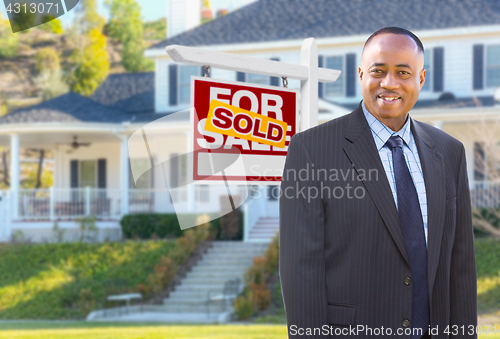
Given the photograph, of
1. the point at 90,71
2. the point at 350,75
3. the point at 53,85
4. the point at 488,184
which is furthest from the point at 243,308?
the point at 90,71

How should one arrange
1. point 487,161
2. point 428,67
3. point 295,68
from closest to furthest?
1. point 295,68
2. point 487,161
3. point 428,67

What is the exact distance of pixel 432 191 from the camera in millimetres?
2393

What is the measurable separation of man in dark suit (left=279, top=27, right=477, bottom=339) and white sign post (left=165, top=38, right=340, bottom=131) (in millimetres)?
963

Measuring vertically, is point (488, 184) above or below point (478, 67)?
below

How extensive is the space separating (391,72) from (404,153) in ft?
1.15

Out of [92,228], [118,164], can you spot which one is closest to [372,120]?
[92,228]

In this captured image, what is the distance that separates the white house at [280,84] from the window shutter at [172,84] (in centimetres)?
3

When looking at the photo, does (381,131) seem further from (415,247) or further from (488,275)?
(488,275)

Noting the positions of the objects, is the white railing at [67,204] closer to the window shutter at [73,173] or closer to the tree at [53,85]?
the window shutter at [73,173]

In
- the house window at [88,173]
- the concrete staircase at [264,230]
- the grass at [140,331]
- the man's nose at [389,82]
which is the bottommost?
the grass at [140,331]

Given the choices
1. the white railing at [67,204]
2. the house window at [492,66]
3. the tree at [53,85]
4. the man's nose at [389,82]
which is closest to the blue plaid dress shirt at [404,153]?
the man's nose at [389,82]

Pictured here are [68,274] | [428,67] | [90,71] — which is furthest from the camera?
[90,71]

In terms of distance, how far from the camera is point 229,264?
1493 cm

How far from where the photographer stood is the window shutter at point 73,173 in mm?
22469
